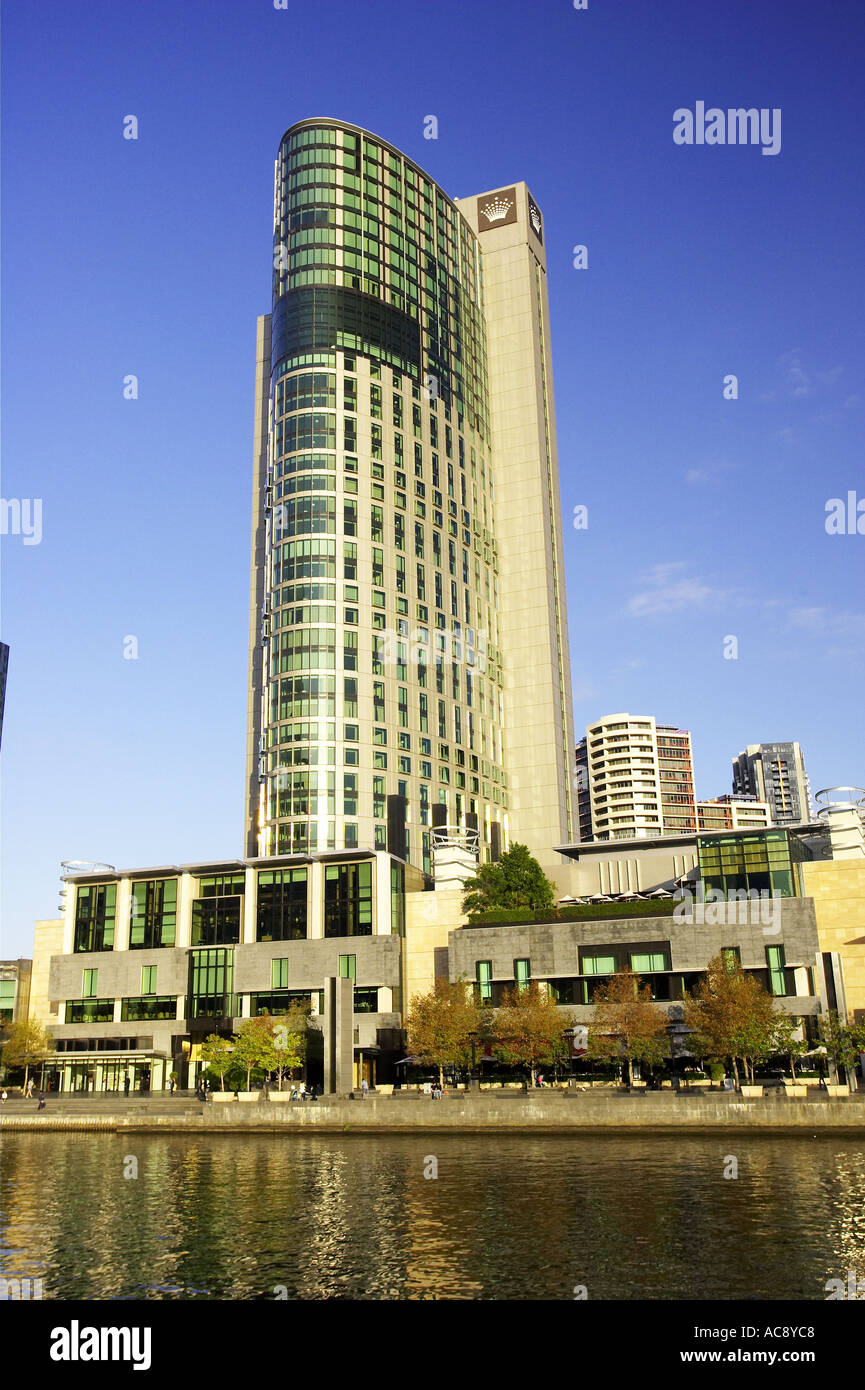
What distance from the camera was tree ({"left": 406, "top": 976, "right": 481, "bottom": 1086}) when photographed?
3617 inches

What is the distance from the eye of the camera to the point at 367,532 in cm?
14562

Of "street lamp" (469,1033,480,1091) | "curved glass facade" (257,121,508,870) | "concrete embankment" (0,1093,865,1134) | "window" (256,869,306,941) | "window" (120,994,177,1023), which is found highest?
"curved glass facade" (257,121,508,870)

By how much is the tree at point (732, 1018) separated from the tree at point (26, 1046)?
2477 inches

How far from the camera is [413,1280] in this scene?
3256cm

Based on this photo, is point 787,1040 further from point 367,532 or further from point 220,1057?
point 367,532

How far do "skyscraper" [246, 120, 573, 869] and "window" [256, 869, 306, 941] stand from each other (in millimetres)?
13408

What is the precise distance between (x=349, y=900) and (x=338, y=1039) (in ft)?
75.0

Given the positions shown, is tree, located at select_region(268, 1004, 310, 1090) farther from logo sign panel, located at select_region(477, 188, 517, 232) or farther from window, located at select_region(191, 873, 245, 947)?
logo sign panel, located at select_region(477, 188, 517, 232)

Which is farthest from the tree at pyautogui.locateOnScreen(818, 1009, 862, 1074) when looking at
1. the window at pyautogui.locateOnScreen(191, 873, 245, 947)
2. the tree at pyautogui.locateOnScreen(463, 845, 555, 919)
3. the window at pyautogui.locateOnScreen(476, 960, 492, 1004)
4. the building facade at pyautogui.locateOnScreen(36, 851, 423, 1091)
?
the window at pyautogui.locateOnScreen(191, 873, 245, 947)

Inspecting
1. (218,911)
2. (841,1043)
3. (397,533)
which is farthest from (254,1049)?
(397,533)
